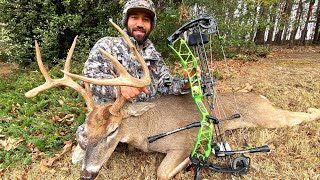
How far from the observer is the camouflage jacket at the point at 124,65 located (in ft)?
12.5

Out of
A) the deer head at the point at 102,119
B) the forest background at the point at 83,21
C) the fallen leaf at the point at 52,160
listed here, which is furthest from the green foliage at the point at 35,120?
the forest background at the point at 83,21

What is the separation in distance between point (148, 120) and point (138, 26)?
1472 mm

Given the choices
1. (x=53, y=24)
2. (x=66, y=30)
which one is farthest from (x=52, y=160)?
(x=66, y=30)

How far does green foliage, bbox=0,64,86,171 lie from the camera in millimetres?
4297

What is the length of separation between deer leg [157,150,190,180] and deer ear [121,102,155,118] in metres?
0.66

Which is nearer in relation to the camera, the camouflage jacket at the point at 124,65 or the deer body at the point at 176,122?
the deer body at the point at 176,122

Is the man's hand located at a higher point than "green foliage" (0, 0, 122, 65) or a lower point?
lower

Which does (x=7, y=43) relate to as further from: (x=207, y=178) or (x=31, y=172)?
(x=207, y=178)

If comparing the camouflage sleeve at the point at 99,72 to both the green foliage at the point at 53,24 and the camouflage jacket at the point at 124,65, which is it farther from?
the green foliage at the point at 53,24

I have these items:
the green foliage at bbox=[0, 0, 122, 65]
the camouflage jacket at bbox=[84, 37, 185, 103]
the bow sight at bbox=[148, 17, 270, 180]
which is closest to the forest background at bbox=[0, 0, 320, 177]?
the green foliage at bbox=[0, 0, 122, 65]

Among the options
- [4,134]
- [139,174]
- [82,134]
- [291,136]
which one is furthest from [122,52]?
[291,136]

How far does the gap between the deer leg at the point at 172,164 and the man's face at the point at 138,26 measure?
1.83m

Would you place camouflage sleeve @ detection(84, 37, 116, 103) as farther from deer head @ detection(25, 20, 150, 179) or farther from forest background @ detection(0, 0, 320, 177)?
forest background @ detection(0, 0, 320, 177)

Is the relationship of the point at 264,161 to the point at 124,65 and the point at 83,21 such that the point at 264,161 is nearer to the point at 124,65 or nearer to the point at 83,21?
the point at 124,65
